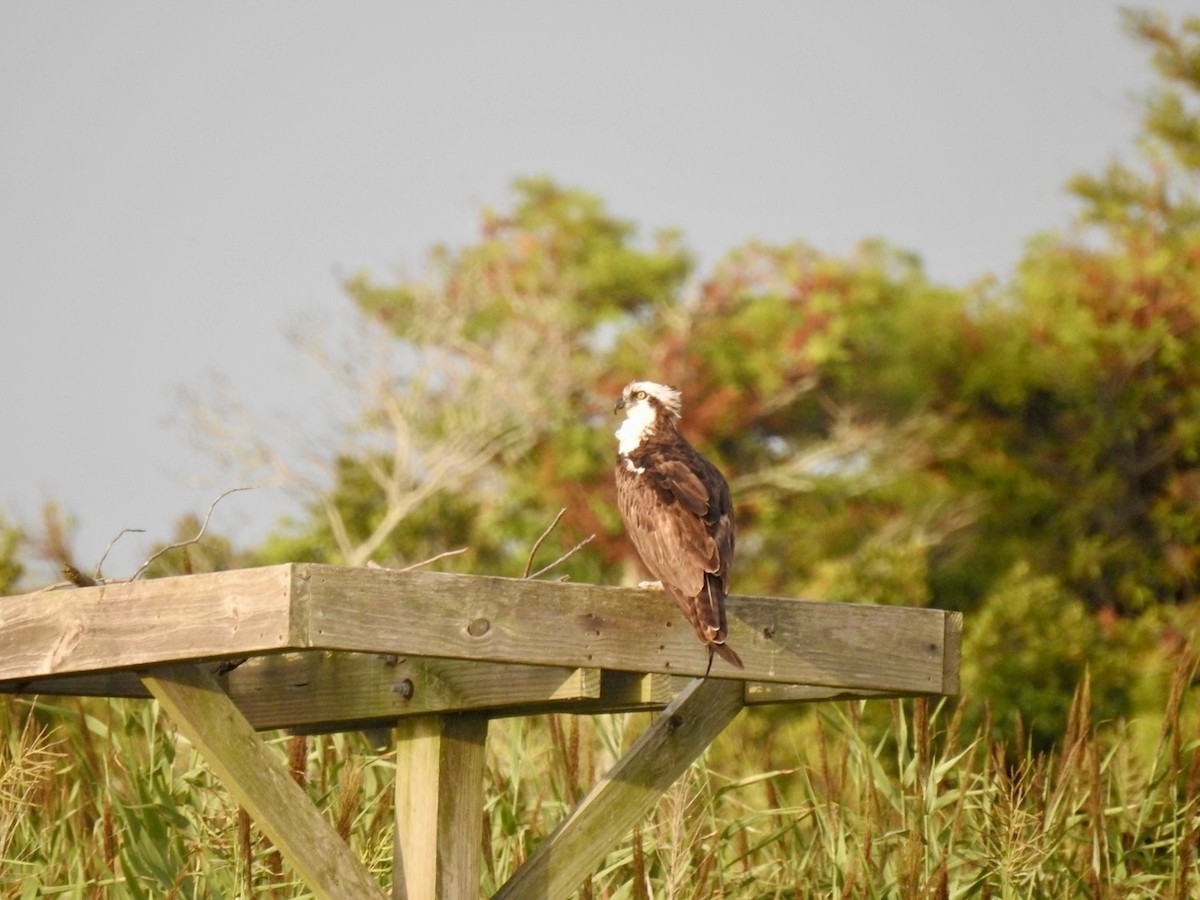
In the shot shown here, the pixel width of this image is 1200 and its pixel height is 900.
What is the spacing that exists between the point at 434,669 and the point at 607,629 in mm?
399

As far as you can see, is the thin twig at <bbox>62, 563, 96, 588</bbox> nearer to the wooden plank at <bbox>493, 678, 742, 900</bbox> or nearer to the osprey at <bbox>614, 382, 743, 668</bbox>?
the wooden plank at <bbox>493, 678, 742, 900</bbox>

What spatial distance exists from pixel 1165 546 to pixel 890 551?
171 inches

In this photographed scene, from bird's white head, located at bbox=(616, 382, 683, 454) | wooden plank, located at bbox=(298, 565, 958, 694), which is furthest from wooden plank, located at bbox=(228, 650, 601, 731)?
bird's white head, located at bbox=(616, 382, 683, 454)

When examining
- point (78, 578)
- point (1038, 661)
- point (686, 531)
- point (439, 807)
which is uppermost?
point (1038, 661)

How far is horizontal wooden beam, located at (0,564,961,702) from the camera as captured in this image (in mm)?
3324

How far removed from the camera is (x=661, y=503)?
452 cm

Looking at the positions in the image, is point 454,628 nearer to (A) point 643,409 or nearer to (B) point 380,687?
(B) point 380,687

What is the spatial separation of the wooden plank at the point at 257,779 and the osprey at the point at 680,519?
90 centimetres

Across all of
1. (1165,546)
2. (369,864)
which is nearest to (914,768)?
(369,864)

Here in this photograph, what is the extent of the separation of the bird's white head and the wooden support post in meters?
1.50

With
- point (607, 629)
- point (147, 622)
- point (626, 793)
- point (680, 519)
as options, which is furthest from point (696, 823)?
point (147, 622)

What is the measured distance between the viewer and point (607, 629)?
152 inches

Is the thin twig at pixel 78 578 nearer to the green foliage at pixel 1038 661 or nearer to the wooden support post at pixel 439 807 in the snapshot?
the wooden support post at pixel 439 807

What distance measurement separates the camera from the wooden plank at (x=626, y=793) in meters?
3.99
